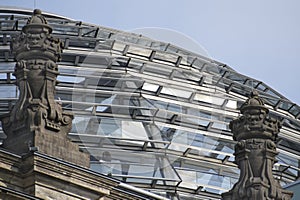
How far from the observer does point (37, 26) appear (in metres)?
37.6

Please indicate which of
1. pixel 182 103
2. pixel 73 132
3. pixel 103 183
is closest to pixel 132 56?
pixel 182 103

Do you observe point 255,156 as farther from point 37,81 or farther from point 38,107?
point 38,107

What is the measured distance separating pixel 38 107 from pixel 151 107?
20.8 metres

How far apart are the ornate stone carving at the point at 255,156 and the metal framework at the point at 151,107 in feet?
38.6

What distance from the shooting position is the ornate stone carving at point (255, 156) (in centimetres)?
4036

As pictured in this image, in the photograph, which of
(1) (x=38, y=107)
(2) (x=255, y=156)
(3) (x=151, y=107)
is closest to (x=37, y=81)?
(1) (x=38, y=107)

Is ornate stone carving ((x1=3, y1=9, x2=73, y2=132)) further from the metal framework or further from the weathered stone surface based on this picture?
the metal framework

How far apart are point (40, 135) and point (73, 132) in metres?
17.8

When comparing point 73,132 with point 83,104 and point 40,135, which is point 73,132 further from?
point 40,135

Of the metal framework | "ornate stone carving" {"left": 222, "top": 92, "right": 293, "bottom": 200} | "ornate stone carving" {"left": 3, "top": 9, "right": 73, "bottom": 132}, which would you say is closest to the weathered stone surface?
"ornate stone carving" {"left": 3, "top": 9, "right": 73, "bottom": 132}

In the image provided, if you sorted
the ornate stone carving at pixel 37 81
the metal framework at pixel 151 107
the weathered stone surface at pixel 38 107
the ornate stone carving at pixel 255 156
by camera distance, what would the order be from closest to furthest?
the weathered stone surface at pixel 38 107, the ornate stone carving at pixel 37 81, the ornate stone carving at pixel 255 156, the metal framework at pixel 151 107

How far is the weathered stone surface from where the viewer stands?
3606cm

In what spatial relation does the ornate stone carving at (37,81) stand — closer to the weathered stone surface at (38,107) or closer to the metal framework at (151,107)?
the weathered stone surface at (38,107)

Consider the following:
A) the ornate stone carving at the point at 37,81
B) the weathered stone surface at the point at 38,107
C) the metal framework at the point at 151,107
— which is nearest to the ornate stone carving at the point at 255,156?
the weathered stone surface at the point at 38,107
